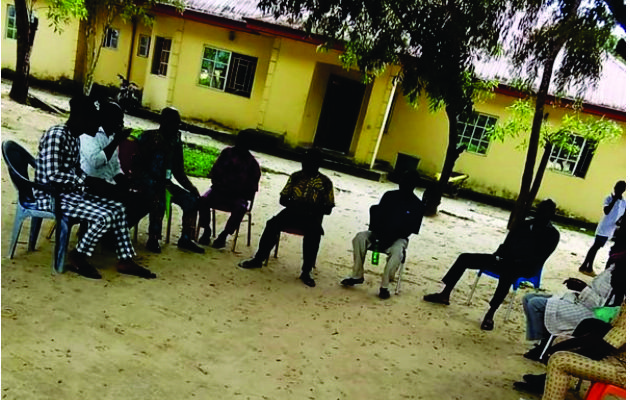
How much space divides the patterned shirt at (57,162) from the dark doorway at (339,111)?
11856 mm

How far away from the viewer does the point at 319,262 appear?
19.8ft

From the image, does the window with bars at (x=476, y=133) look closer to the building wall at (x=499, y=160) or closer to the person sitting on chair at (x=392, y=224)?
the building wall at (x=499, y=160)

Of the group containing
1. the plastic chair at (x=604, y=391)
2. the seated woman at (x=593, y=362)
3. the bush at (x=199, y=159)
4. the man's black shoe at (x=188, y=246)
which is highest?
the seated woman at (x=593, y=362)

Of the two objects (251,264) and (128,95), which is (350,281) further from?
(128,95)

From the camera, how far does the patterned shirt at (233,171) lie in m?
5.58

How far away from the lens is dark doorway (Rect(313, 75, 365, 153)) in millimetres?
15633

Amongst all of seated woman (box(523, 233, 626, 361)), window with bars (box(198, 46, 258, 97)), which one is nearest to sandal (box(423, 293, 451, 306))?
seated woman (box(523, 233, 626, 361))

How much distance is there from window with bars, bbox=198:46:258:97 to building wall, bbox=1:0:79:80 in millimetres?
5039

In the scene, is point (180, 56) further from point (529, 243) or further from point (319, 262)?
point (529, 243)

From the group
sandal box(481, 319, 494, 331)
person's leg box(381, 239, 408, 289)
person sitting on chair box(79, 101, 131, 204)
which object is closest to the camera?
person sitting on chair box(79, 101, 131, 204)

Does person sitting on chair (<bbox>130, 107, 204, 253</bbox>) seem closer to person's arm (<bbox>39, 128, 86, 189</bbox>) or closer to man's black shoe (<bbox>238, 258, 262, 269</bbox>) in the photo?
man's black shoe (<bbox>238, 258, 262, 269</bbox>)

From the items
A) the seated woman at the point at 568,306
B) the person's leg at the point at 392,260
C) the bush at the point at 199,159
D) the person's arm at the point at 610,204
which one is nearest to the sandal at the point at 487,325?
the seated woman at the point at 568,306

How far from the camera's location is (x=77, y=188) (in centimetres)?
406

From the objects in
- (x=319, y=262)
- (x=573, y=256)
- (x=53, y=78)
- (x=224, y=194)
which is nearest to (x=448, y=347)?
(x=319, y=262)
